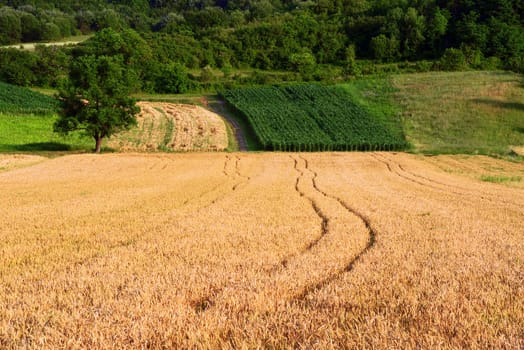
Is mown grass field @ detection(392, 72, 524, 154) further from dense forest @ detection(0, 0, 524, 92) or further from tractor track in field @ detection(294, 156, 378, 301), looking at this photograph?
tractor track in field @ detection(294, 156, 378, 301)

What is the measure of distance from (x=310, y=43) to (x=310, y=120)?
86071 millimetres

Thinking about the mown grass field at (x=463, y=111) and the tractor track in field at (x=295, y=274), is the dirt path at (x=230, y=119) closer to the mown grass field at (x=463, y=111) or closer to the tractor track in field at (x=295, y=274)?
the mown grass field at (x=463, y=111)

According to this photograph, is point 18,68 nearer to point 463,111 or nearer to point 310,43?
point 310,43

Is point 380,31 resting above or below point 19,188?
above

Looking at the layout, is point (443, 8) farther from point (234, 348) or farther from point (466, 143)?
point (234, 348)

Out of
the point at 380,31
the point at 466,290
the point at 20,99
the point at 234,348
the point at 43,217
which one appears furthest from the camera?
the point at 380,31

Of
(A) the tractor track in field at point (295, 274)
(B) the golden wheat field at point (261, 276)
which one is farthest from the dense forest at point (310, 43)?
(A) the tractor track in field at point (295, 274)

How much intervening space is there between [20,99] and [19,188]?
215 feet

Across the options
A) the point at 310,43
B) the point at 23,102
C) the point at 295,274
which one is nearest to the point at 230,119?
the point at 23,102

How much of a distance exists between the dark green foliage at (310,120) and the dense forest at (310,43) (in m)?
21.2

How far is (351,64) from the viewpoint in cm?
10969

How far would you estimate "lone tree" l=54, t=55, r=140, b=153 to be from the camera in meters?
45.4

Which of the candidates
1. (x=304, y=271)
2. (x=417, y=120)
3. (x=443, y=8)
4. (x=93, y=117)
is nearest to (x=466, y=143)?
(x=417, y=120)

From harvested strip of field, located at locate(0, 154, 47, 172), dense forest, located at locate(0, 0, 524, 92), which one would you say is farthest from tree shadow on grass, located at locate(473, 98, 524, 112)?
harvested strip of field, located at locate(0, 154, 47, 172)
